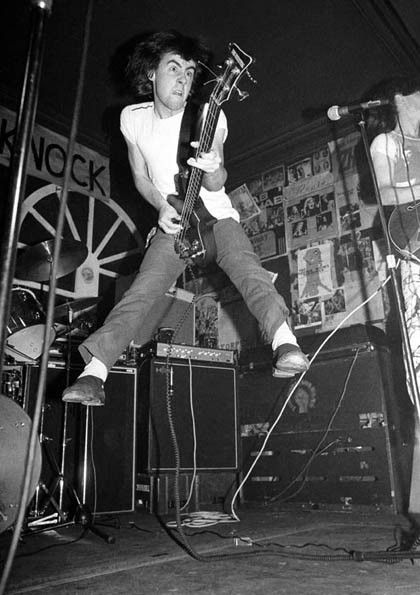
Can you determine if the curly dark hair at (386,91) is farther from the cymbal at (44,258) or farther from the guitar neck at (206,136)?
the cymbal at (44,258)

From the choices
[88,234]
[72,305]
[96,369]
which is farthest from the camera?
[88,234]

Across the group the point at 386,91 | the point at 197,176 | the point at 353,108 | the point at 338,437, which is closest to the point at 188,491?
the point at 338,437

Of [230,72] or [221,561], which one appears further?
[230,72]

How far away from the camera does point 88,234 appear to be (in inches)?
169

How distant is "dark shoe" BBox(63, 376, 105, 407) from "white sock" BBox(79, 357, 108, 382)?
20mm

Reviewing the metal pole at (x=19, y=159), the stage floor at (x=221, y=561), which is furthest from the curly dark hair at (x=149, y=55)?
the stage floor at (x=221, y=561)

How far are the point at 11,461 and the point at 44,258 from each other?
5.13 feet

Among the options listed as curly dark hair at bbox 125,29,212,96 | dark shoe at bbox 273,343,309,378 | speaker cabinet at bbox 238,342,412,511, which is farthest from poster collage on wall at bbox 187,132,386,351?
dark shoe at bbox 273,343,309,378

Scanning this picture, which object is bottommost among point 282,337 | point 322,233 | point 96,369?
point 96,369

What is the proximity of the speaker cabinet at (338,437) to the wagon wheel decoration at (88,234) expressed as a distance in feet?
6.02

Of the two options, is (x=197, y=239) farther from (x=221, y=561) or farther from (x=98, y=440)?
(x=98, y=440)

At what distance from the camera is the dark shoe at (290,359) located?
1.81m

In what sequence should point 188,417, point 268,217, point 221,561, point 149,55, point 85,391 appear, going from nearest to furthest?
1. point 221,561
2. point 85,391
3. point 149,55
4. point 188,417
5. point 268,217

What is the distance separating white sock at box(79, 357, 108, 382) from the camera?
74.0 inches
